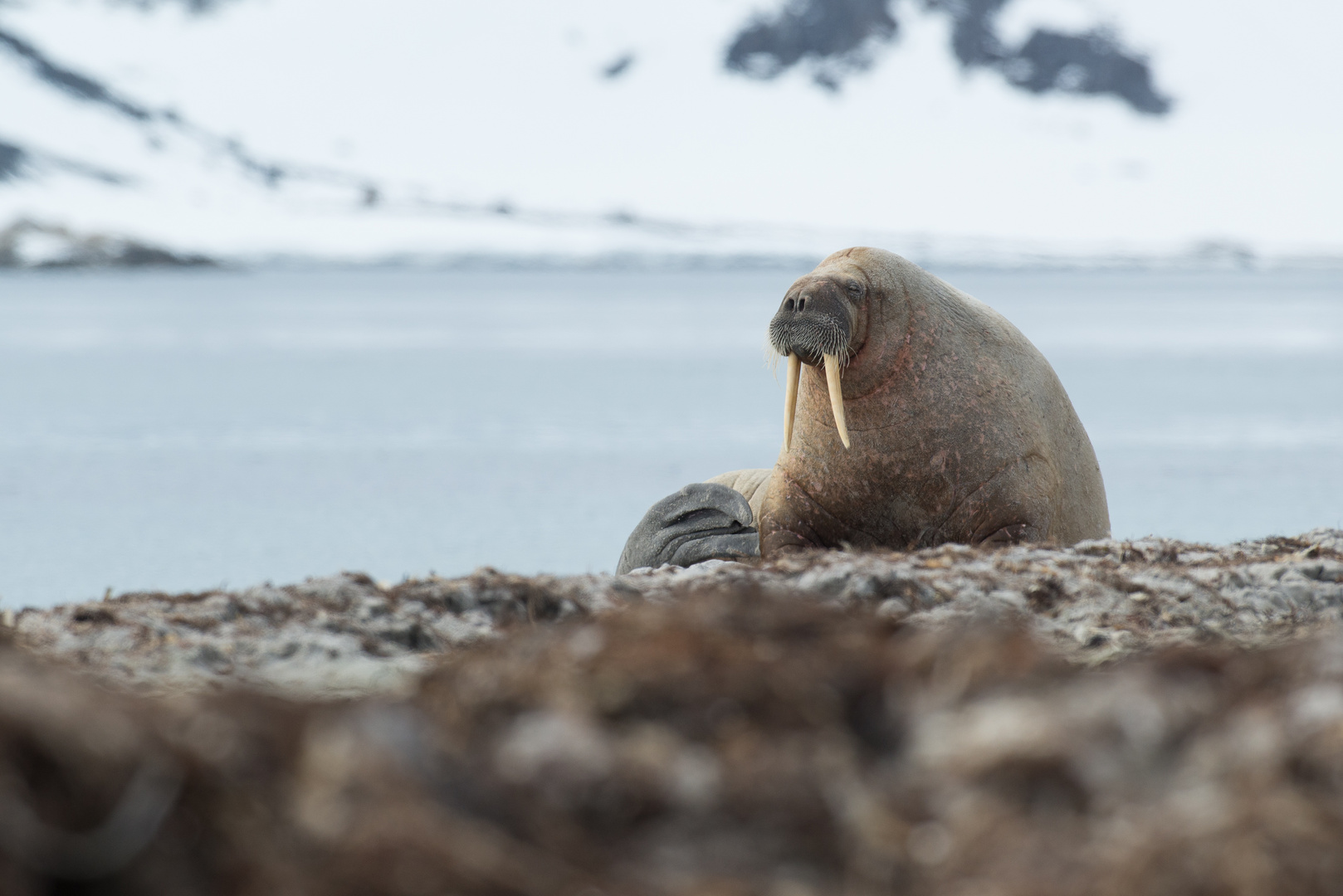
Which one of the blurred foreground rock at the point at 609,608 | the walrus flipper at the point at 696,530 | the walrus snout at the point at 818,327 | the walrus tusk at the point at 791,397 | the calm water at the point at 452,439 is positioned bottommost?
the calm water at the point at 452,439

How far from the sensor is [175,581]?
10.5 meters

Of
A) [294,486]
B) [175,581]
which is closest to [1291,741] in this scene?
[175,581]

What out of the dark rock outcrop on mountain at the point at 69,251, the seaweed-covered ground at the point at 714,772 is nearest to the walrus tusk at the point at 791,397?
the seaweed-covered ground at the point at 714,772

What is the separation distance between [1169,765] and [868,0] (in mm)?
176175

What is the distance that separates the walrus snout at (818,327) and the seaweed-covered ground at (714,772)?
413 centimetres

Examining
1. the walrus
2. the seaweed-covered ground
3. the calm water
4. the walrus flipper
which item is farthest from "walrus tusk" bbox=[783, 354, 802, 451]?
the seaweed-covered ground

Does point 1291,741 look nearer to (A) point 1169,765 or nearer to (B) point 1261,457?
(A) point 1169,765

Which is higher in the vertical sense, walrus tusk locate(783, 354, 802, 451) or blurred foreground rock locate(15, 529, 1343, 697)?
walrus tusk locate(783, 354, 802, 451)

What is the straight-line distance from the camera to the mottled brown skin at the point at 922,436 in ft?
22.1

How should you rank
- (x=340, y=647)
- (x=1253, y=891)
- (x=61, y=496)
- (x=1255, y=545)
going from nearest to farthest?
(x=1253, y=891) → (x=340, y=647) → (x=1255, y=545) → (x=61, y=496)

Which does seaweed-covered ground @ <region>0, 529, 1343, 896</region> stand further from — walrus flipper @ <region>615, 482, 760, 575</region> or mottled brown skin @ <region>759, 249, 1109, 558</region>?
walrus flipper @ <region>615, 482, 760, 575</region>

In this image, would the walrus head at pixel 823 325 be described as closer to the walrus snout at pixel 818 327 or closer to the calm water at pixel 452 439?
the walrus snout at pixel 818 327

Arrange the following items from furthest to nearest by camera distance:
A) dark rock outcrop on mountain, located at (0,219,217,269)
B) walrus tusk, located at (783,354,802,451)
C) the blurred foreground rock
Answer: dark rock outcrop on mountain, located at (0,219,217,269), walrus tusk, located at (783,354,802,451), the blurred foreground rock

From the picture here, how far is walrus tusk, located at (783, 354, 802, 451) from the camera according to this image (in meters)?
6.91
